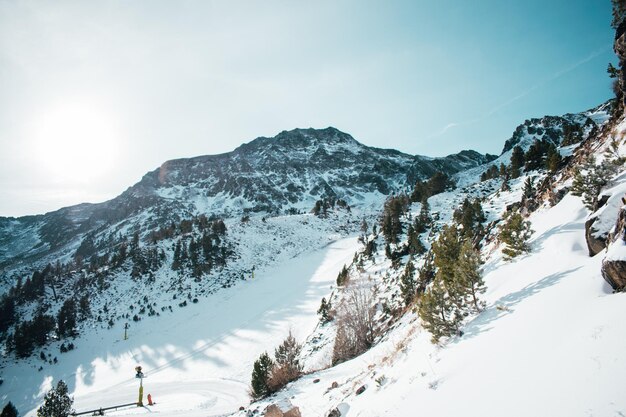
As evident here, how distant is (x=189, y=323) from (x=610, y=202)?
144 ft

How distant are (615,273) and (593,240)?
3.00 meters

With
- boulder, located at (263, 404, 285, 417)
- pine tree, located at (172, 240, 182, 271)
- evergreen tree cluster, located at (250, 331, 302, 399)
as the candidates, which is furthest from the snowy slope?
pine tree, located at (172, 240, 182, 271)

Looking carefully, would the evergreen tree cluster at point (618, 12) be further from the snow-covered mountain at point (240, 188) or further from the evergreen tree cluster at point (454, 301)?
the snow-covered mountain at point (240, 188)

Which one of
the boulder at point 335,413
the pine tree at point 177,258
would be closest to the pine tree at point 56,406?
the boulder at point 335,413

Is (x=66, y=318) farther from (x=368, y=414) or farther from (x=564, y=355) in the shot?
(x=564, y=355)

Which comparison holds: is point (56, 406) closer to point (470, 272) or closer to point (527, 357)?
point (470, 272)

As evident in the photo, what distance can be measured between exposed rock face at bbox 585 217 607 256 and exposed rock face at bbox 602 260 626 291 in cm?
249

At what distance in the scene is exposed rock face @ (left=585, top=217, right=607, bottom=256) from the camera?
7.50 metres

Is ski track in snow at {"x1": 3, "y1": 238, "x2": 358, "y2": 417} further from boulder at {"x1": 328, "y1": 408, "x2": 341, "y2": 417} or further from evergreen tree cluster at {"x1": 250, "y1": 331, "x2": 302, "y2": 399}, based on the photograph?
boulder at {"x1": 328, "y1": 408, "x2": 341, "y2": 417}

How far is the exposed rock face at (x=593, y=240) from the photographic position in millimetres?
7500

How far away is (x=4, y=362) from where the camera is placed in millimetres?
39094

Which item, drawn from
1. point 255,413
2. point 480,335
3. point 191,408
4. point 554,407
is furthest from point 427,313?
point 191,408

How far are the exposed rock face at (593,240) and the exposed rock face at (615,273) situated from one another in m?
2.49

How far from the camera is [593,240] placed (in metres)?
7.71
